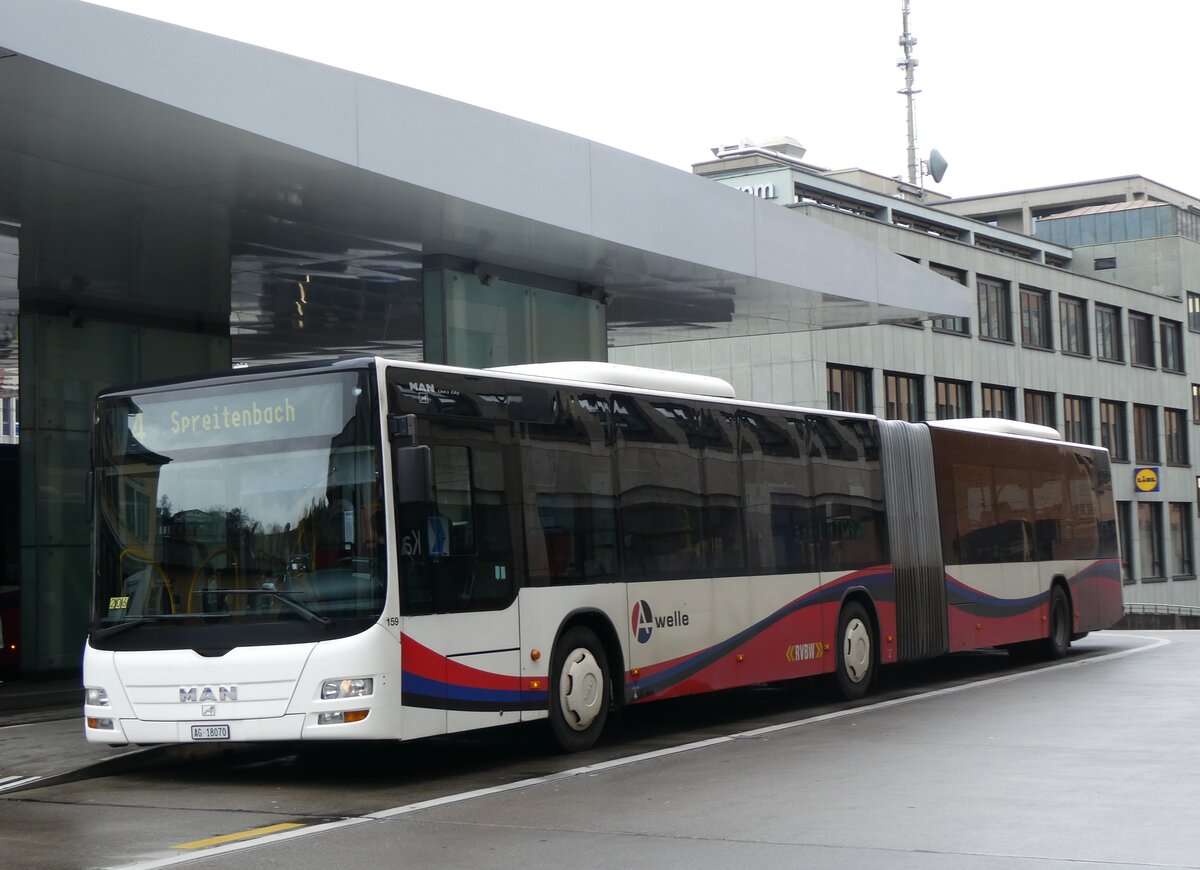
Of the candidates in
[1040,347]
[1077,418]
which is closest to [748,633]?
[1040,347]

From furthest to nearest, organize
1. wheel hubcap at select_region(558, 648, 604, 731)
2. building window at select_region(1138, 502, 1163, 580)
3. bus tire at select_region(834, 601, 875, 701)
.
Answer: building window at select_region(1138, 502, 1163, 580), bus tire at select_region(834, 601, 875, 701), wheel hubcap at select_region(558, 648, 604, 731)

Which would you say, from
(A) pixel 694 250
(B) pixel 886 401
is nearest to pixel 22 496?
(A) pixel 694 250

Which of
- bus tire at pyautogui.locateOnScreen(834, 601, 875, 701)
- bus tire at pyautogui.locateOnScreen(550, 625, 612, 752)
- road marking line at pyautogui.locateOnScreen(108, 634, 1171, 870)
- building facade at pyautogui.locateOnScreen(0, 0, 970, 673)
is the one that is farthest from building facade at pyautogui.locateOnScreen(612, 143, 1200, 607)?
bus tire at pyautogui.locateOnScreen(550, 625, 612, 752)

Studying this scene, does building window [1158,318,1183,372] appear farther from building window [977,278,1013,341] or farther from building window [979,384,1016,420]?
building window [979,384,1016,420]

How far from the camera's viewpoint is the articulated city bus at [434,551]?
1082cm

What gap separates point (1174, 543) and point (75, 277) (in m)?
53.9

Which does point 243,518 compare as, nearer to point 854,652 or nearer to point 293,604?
point 293,604

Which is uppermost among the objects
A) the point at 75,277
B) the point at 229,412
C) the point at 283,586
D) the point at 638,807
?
the point at 75,277

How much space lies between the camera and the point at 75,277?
1923 cm

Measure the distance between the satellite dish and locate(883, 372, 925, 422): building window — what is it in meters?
26.0

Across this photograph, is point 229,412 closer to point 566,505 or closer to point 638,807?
point 566,505

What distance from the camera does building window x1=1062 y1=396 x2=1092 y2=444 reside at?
6025 centimetres

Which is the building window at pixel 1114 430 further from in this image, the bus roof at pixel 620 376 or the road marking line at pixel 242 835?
the road marking line at pixel 242 835

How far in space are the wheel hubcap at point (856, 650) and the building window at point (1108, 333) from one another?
48.0m
